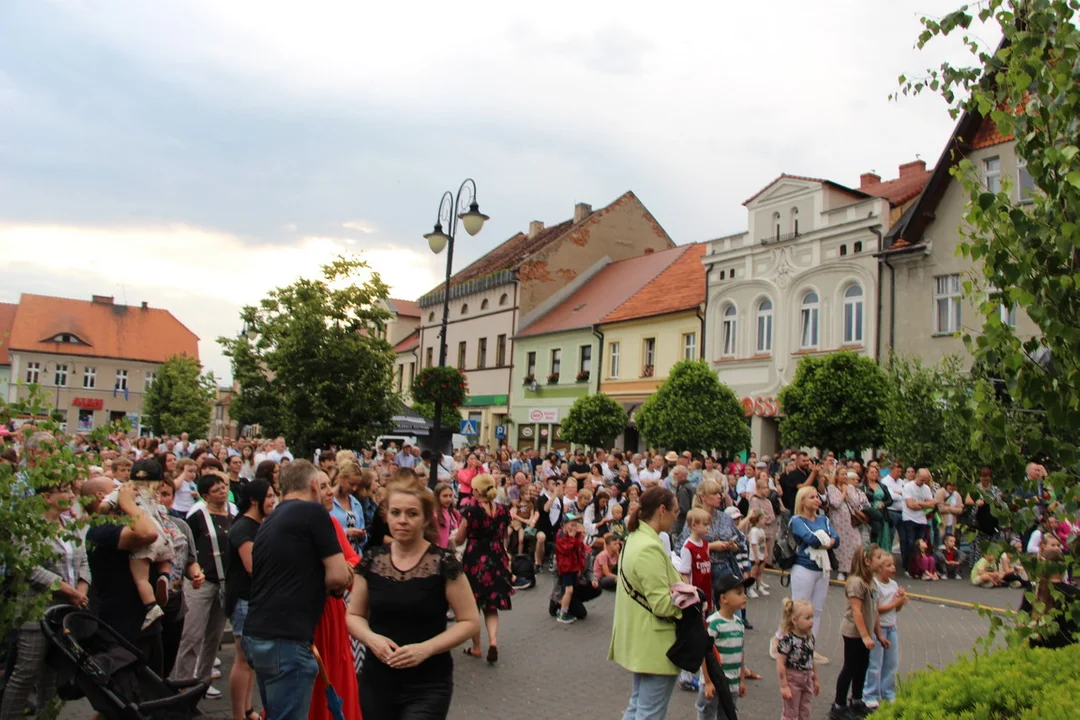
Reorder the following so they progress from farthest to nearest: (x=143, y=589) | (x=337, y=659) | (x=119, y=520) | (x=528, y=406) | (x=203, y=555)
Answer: (x=528, y=406)
(x=203, y=555)
(x=143, y=589)
(x=337, y=659)
(x=119, y=520)

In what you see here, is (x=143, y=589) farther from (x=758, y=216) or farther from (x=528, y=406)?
(x=528, y=406)

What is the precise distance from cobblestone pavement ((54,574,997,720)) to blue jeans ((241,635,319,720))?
7.26 feet

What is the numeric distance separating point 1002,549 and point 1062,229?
1.37 m

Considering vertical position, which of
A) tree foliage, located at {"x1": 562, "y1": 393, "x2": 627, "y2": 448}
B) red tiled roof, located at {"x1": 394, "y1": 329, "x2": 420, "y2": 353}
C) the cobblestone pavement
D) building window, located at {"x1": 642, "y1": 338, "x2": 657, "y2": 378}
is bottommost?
the cobblestone pavement

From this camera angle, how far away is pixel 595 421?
107 feet

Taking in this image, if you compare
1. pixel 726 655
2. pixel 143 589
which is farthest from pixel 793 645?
pixel 143 589

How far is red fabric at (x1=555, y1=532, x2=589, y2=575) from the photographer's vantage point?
11.1 metres

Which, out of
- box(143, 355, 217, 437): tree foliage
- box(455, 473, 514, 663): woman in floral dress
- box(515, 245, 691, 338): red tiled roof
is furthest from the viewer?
box(143, 355, 217, 437): tree foliage

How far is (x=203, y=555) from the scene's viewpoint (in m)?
7.18

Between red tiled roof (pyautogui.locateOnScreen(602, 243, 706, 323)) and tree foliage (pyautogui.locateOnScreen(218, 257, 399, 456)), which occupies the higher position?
→ red tiled roof (pyautogui.locateOnScreen(602, 243, 706, 323))

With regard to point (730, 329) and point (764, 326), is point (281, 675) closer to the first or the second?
point (764, 326)

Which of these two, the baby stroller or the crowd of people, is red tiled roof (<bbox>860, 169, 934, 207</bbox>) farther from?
the baby stroller

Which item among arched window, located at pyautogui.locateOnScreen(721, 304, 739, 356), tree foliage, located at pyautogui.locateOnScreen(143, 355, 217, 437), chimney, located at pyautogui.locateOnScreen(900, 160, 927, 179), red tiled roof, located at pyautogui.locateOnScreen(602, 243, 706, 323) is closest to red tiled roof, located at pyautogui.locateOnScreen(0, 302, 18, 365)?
→ tree foliage, located at pyautogui.locateOnScreen(143, 355, 217, 437)

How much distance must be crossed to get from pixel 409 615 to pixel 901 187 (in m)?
31.0
